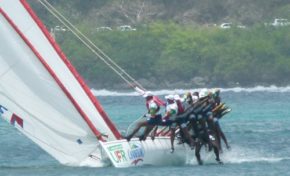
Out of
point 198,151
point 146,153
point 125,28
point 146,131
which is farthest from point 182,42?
point 146,131

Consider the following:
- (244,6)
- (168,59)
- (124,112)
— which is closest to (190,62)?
(168,59)

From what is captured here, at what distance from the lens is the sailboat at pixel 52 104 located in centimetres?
4822

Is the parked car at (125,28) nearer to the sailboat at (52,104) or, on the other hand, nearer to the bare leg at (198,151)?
the bare leg at (198,151)

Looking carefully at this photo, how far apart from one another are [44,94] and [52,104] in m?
0.33

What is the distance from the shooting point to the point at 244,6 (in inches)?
5133

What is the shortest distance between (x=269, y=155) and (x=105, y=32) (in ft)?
243

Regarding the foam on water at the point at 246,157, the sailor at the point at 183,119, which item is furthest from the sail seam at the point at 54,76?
the foam on water at the point at 246,157

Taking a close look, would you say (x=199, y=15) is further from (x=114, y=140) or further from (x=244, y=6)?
(x=114, y=140)

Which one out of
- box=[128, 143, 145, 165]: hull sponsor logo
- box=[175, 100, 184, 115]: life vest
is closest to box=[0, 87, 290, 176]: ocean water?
box=[128, 143, 145, 165]: hull sponsor logo

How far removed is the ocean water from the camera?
48031 millimetres

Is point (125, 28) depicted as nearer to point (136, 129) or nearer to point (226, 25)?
point (226, 25)

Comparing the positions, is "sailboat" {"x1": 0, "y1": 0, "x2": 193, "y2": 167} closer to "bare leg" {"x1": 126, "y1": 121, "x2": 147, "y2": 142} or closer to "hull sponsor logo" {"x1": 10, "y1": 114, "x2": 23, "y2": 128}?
"hull sponsor logo" {"x1": 10, "y1": 114, "x2": 23, "y2": 128}

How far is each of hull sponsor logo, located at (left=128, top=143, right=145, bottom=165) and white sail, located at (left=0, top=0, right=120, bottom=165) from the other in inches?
22.9

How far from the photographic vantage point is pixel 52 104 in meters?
48.8
